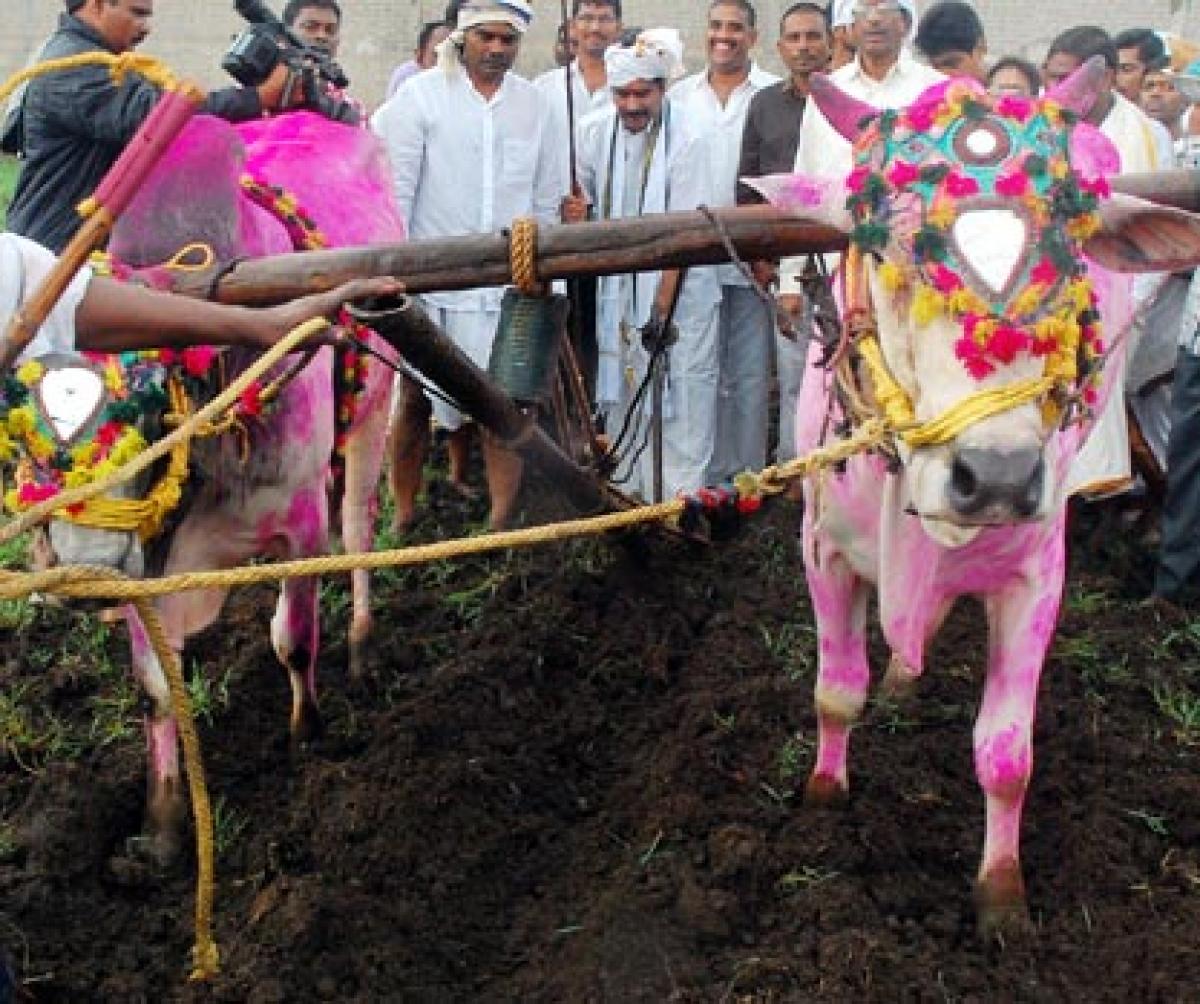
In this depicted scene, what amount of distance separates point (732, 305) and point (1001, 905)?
382 cm

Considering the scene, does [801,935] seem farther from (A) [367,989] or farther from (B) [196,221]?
(B) [196,221]

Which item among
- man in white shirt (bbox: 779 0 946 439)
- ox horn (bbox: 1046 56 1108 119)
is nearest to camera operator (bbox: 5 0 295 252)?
man in white shirt (bbox: 779 0 946 439)

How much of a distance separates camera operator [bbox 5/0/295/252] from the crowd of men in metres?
0.13

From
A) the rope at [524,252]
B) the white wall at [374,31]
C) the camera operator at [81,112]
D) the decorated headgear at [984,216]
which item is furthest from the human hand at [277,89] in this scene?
the white wall at [374,31]

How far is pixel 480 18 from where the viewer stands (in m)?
6.43

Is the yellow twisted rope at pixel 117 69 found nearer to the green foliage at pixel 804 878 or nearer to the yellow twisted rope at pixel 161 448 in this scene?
the yellow twisted rope at pixel 161 448

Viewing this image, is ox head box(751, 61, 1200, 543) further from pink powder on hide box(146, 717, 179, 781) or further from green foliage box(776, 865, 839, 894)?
pink powder on hide box(146, 717, 179, 781)

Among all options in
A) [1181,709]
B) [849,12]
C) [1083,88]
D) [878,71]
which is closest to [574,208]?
[878,71]

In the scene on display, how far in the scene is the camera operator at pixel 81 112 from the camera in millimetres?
4797

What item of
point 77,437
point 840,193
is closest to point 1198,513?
point 840,193

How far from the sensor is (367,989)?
140 inches

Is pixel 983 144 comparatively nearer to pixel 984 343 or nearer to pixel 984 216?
pixel 984 216

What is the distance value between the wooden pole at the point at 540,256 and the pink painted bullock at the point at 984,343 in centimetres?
12

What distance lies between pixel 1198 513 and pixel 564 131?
9.66ft
